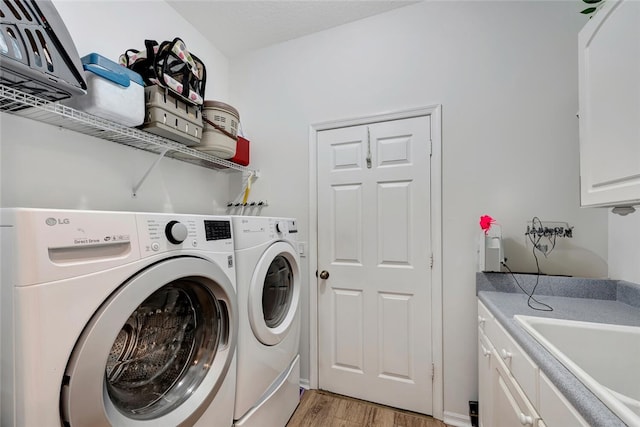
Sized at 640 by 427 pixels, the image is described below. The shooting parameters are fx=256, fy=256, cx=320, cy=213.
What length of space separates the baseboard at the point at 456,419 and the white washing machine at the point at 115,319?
1334mm

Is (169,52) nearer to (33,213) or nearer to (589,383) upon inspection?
(33,213)

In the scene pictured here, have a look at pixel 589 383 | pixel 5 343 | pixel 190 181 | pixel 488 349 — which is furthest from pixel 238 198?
pixel 589 383

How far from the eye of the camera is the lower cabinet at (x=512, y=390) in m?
0.65

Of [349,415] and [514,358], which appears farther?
[349,415]

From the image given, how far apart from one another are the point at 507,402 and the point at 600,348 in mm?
371

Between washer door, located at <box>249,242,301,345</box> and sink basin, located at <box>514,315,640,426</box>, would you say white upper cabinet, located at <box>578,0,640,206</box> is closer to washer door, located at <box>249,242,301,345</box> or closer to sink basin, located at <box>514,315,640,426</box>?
sink basin, located at <box>514,315,640,426</box>

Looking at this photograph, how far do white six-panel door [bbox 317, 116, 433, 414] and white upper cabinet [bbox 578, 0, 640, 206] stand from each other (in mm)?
778

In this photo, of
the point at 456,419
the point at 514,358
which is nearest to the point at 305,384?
the point at 456,419

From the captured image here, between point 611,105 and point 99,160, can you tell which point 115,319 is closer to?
Answer: point 99,160

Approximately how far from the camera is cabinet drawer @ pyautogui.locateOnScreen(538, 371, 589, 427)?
22.9 inches

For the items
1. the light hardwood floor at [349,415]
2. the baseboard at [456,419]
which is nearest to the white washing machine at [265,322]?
the light hardwood floor at [349,415]

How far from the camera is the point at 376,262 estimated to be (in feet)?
5.90

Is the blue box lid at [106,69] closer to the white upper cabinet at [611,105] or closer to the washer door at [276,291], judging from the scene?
the washer door at [276,291]

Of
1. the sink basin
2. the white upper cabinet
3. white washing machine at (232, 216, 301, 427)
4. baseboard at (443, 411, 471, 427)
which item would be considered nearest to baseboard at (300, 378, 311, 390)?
white washing machine at (232, 216, 301, 427)
